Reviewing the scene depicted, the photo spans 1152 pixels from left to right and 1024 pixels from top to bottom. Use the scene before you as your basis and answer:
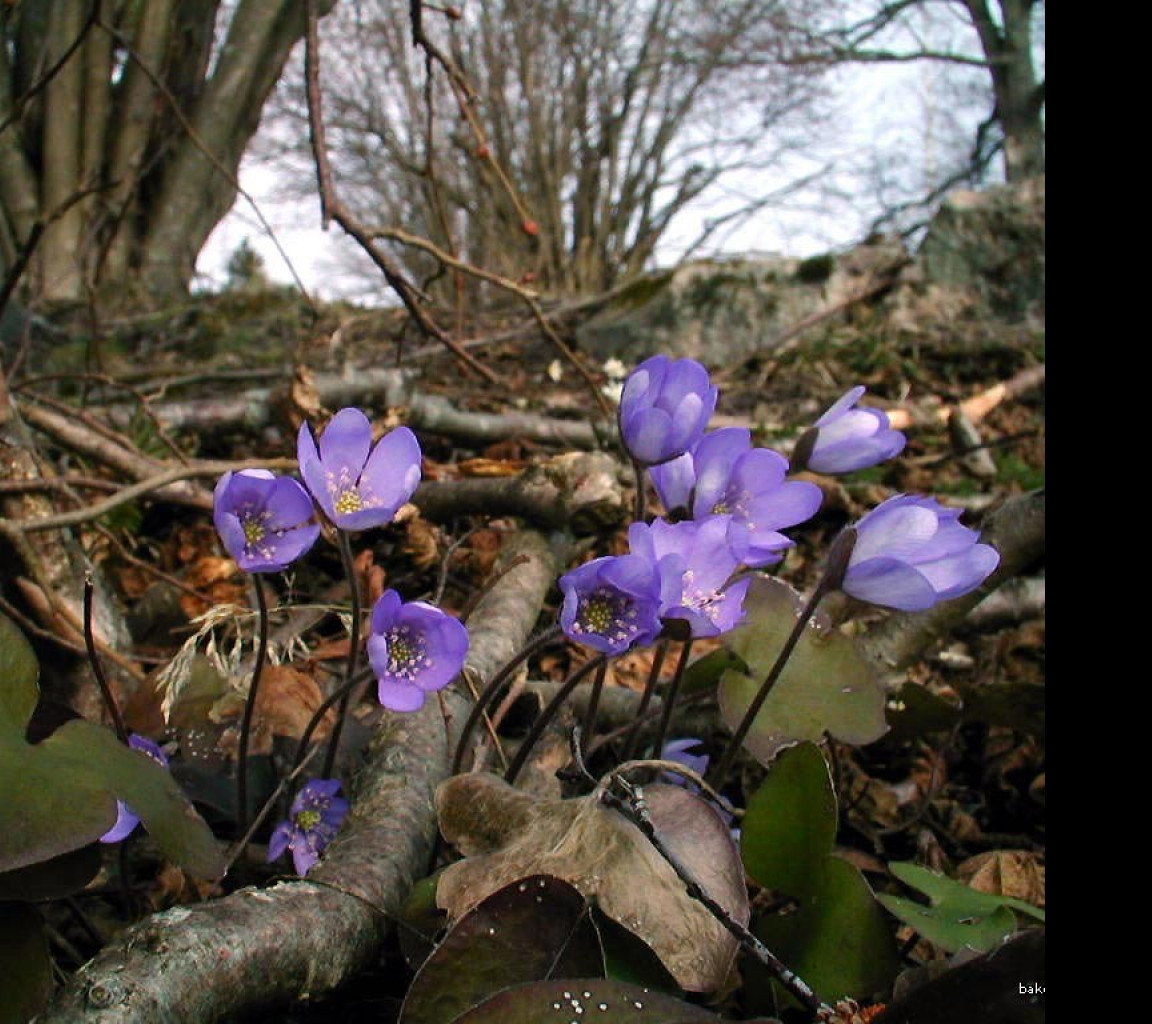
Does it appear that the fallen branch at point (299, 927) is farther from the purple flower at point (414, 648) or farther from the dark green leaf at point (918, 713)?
the dark green leaf at point (918, 713)

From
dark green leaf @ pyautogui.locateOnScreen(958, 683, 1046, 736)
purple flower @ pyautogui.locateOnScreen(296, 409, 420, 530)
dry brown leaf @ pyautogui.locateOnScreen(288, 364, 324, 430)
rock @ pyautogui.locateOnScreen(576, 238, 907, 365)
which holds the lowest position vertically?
dark green leaf @ pyautogui.locateOnScreen(958, 683, 1046, 736)

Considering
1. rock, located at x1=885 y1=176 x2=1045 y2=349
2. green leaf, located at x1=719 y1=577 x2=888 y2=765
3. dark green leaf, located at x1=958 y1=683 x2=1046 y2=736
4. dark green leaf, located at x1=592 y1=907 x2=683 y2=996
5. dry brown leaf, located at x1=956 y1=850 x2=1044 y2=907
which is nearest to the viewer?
dark green leaf, located at x1=592 y1=907 x2=683 y2=996

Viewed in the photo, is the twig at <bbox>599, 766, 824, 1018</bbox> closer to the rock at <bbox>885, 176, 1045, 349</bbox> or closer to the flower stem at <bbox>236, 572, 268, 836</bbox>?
the flower stem at <bbox>236, 572, 268, 836</bbox>

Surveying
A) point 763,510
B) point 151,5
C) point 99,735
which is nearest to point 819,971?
point 763,510

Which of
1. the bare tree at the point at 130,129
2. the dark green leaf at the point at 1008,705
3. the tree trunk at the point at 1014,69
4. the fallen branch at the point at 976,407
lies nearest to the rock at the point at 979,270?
the fallen branch at the point at 976,407

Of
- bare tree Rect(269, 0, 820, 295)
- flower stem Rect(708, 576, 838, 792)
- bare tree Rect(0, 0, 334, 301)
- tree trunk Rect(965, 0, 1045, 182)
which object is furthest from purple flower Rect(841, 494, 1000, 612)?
tree trunk Rect(965, 0, 1045, 182)

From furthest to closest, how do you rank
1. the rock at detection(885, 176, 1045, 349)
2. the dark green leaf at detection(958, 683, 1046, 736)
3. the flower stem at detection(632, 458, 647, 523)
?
the rock at detection(885, 176, 1045, 349)
the dark green leaf at detection(958, 683, 1046, 736)
the flower stem at detection(632, 458, 647, 523)

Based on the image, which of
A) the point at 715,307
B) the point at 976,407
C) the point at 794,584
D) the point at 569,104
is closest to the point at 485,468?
the point at 794,584
